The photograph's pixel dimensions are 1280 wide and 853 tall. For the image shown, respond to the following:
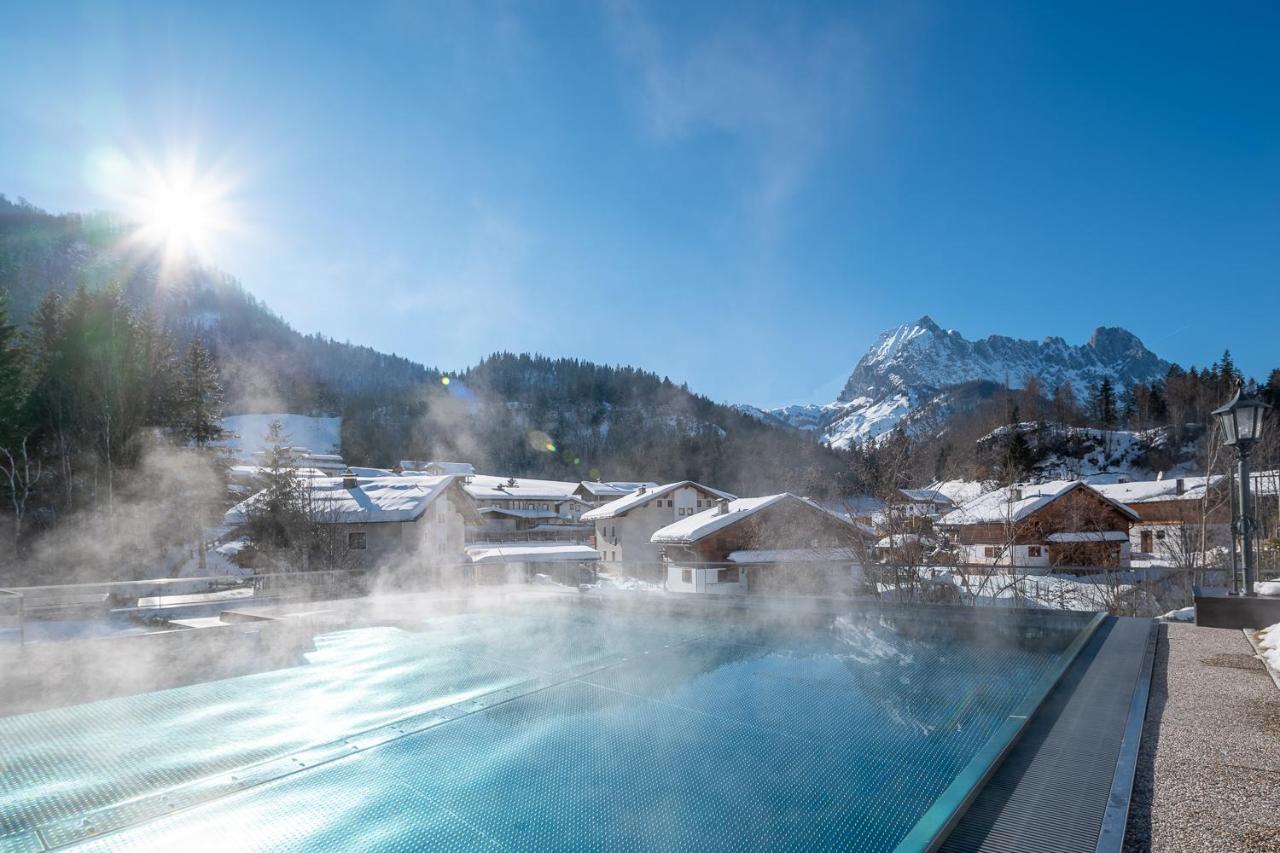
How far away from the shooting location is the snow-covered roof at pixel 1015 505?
19.2 m

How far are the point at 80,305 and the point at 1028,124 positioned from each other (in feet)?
62.5

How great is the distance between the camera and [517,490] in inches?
1537

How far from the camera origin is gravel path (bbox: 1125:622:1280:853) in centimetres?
187

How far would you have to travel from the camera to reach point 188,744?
3.80 m

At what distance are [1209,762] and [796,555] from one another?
1361cm

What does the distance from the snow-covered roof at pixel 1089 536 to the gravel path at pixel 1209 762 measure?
17.9 m

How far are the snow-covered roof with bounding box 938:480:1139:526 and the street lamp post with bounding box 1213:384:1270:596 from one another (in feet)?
46.0

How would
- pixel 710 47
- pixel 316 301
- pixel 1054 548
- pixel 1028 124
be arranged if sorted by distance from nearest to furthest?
1. pixel 710 47
2. pixel 1028 124
3. pixel 316 301
4. pixel 1054 548

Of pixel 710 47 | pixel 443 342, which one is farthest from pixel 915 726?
pixel 443 342

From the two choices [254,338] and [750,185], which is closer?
[750,185]

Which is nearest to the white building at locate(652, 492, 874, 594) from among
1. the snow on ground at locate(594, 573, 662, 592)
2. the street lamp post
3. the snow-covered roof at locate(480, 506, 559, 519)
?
the snow on ground at locate(594, 573, 662, 592)

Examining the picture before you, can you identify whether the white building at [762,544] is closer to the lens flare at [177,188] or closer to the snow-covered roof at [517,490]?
the lens flare at [177,188]

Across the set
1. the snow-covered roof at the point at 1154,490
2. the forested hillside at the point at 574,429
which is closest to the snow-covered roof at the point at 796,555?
the snow-covered roof at the point at 1154,490

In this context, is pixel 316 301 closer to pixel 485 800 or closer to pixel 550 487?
pixel 485 800
